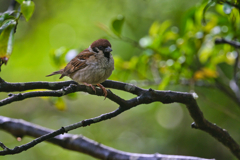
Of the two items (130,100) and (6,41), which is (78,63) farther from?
(6,41)

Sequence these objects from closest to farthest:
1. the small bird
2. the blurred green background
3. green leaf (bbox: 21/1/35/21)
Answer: green leaf (bbox: 21/1/35/21), the small bird, the blurred green background

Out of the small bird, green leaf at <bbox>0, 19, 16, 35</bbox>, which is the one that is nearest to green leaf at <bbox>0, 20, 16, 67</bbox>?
green leaf at <bbox>0, 19, 16, 35</bbox>

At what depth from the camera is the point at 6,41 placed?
65.9 inches

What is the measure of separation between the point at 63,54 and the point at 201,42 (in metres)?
1.82

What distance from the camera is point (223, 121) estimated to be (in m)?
6.14

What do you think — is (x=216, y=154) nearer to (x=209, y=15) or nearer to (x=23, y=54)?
(x=209, y=15)

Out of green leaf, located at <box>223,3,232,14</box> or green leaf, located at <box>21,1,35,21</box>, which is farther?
green leaf, located at <box>223,3,232,14</box>

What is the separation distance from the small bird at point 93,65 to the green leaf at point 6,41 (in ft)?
3.92

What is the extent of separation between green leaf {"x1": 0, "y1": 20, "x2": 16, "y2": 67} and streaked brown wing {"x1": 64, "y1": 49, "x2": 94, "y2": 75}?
1440 mm

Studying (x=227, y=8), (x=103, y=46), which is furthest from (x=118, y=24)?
(x=227, y=8)

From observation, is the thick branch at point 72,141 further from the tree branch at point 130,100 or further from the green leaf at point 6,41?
Result: the green leaf at point 6,41

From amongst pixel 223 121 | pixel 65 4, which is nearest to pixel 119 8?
pixel 65 4

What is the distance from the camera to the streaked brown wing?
3149 millimetres

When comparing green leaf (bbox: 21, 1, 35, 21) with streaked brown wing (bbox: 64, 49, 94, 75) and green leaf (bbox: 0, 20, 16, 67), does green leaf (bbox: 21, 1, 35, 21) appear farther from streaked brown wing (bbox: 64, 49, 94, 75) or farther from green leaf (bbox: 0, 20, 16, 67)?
streaked brown wing (bbox: 64, 49, 94, 75)
